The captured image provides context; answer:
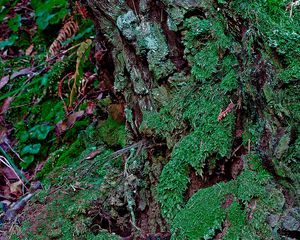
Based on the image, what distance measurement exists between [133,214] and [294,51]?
99cm

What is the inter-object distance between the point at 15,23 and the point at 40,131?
6.75 feet

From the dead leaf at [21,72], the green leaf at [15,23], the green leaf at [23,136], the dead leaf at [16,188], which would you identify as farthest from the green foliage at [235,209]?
the green leaf at [15,23]

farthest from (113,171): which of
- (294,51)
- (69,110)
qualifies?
(69,110)

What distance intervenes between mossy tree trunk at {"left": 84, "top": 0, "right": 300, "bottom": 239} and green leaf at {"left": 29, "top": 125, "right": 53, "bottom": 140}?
1452mm

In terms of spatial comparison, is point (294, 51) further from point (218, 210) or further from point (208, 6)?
point (218, 210)

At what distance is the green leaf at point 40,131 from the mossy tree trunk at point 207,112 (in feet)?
4.76

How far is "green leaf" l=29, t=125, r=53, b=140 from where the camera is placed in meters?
3.81

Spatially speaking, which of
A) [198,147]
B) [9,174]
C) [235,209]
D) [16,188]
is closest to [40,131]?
[9,174]

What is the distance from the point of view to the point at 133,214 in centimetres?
212

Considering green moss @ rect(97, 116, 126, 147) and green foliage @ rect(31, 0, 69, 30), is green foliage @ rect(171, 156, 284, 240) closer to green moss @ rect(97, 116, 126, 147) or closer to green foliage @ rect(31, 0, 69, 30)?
green moss @ rect(97, 116, 126, 147)

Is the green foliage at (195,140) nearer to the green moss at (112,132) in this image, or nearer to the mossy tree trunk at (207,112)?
the mossy tree trunk at (207,112)

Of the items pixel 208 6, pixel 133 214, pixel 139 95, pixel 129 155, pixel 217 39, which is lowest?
pixel 133 214

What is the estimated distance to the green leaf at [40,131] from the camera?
381cm

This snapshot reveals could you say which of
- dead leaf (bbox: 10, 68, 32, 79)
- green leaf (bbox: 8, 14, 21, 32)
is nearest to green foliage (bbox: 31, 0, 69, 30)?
green leaf (bbox: 8, 14, 21, 32)
